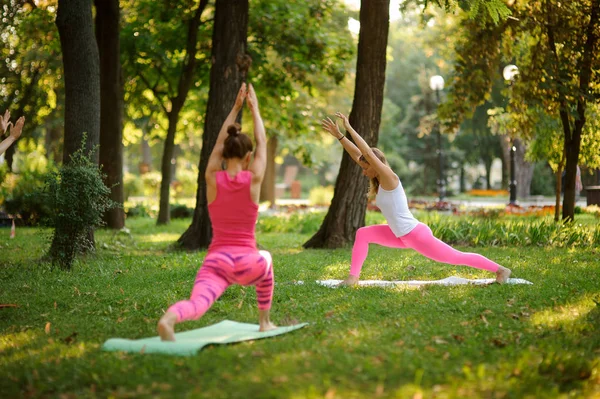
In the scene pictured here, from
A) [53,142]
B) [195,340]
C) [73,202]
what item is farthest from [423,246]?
[53,142]

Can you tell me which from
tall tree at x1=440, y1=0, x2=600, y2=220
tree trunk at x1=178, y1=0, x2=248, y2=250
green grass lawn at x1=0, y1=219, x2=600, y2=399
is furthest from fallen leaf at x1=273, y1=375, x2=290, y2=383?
tall tree at x1=440, y1=0, x2=600, y2=220

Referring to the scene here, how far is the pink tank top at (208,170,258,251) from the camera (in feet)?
19.1

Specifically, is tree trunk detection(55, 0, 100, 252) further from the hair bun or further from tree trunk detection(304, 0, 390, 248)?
the hair bun

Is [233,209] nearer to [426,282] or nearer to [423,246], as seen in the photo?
[423,246]

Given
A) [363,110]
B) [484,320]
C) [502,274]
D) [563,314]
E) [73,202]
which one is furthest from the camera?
[363,110]

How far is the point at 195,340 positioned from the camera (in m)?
5.75

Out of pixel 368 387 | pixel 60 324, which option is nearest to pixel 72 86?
pixel 60 324

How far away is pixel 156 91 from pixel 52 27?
11.3 ft

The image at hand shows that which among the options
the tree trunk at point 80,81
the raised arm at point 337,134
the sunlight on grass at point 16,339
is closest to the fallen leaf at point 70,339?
the sunlight on grass at point 16,339

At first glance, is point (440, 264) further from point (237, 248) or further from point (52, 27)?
point (52, 27)

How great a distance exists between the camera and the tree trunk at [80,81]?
11.3 metres

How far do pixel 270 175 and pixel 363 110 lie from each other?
1906 cm

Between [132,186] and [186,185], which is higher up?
[186,185]

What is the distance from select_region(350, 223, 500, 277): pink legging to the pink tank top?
3117mm
